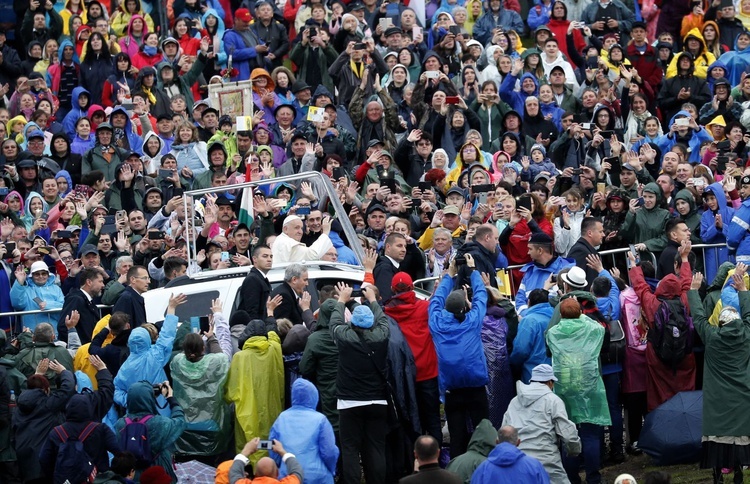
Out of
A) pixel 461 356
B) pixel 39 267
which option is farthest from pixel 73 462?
pixel 39 267

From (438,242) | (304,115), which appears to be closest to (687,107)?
(304,115)

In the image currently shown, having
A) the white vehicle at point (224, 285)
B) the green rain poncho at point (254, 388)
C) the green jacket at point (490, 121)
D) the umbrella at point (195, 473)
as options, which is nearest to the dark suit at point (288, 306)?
the white vehicle at point (224, 285)

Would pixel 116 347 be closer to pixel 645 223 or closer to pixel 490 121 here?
pixel 645 223

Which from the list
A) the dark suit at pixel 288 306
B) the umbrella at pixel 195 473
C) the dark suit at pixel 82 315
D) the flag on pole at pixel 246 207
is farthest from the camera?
the flag on pole at pixel 246 207

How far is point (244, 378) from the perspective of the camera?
15789 mm

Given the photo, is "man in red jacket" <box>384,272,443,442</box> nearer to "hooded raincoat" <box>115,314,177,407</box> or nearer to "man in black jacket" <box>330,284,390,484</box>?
"man in black jacket" <box>330,284,390,484</box>

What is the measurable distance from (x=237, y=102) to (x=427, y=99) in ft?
9.82

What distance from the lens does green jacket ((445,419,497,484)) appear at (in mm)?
13680

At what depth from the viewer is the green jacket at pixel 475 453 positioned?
13.7m

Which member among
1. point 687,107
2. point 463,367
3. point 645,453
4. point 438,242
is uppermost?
point 687,107

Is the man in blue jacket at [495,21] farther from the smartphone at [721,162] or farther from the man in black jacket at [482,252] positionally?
the man in black jacket at [482,252]

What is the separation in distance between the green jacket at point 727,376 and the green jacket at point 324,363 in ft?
11.6

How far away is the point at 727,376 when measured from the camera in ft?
51.8

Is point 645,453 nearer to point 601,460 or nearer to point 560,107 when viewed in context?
point 601,460
